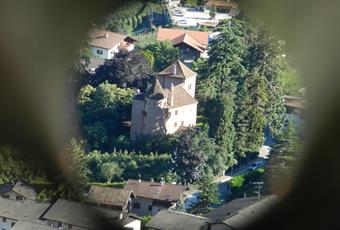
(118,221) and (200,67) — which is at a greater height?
(200,67)

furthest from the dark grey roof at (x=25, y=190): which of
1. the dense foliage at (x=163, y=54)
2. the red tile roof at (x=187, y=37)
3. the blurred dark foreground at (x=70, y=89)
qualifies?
the red tile roof at (x=187, y=37)

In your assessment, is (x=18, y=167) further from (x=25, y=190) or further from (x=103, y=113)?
(x=103, y=113)

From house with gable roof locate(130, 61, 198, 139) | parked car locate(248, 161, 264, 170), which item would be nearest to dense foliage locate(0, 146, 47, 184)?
house with gable roof locate(130, 61, 198, 139)

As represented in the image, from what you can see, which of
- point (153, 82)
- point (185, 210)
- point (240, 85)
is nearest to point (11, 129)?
point (185, 210)

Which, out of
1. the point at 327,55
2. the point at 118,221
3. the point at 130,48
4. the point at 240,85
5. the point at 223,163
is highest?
the point at 130,48

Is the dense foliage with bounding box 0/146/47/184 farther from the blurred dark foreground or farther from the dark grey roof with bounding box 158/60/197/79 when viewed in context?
the dark grey roof with bounding box 158/60/197/79

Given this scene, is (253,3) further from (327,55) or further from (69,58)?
(69,58)

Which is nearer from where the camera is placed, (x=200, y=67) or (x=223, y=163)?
(x=223, y=163)
